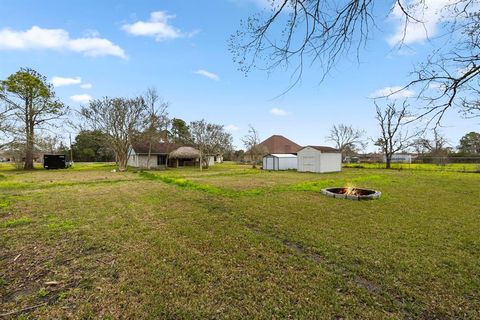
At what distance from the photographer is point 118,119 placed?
2408 centimetres

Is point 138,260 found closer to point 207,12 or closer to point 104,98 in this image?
point 207,12

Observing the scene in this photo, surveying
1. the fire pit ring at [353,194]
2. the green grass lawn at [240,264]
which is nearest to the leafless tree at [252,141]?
the fire pit ring at [353,194]

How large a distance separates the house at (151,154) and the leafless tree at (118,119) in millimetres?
5604

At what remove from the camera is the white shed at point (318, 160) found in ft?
79.5

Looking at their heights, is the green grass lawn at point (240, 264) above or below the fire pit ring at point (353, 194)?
below

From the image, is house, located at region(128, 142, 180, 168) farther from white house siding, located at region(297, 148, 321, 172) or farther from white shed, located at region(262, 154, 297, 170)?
white house siding, located at region(297, 148, 321, 172)

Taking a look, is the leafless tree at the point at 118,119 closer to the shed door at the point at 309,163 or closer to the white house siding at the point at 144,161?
the white house siding at the point at 144,161

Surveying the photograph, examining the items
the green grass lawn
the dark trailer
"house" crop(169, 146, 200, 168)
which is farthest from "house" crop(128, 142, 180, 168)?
the green grass lawn

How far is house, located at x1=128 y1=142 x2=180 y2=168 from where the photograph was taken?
31.7 metres

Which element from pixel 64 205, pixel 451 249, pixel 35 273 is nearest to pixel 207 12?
pixel 35 273

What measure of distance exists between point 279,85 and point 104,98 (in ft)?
86.6

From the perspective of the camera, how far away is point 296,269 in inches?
132

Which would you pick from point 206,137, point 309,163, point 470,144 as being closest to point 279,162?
point 309,163

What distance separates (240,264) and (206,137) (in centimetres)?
2634
